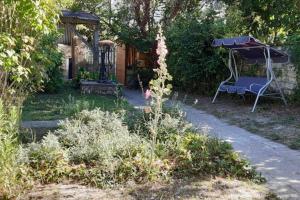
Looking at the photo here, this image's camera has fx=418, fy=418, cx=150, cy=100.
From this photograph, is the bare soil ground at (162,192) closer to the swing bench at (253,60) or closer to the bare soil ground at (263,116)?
the bare soil ground at (263,116)

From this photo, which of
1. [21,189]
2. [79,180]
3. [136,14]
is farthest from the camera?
[136,14]

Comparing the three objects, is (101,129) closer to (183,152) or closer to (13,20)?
(183,152)

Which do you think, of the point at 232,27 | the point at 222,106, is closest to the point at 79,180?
the point at 222,106

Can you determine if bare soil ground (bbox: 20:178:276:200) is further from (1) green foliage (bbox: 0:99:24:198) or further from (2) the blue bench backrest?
(2) the blue bench backrest

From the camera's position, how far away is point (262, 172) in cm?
459

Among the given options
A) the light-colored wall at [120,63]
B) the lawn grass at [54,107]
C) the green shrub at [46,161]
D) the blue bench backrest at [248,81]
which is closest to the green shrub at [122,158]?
the green shrub at [46,161]

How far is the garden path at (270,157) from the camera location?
4.12m

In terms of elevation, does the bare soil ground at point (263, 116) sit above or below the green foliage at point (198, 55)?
below

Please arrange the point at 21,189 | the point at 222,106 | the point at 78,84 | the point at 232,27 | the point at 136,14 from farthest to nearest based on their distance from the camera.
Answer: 1. the point at 136,14
2. the point at 78,84
3. the point at 232,27
4. the point at 222,106
5. the point at 21,189

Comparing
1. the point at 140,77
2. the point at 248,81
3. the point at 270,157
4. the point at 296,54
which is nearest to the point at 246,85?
the point at 248,81

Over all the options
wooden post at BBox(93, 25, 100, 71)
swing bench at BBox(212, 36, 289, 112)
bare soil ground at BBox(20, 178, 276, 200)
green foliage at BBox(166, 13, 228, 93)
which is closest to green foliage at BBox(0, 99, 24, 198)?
bare soil ground at BBox(20, 178, 276, 200)

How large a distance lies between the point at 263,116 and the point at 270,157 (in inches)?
115

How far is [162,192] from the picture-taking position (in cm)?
374

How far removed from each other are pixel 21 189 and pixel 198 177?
5.55 feet
